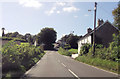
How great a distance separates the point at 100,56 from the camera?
20.6 metres

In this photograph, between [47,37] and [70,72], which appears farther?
[47,37]

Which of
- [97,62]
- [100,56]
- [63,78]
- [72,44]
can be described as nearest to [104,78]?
[63,78]

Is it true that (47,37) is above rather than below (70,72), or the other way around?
above

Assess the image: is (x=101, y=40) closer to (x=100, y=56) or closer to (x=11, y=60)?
(x=100, y=56)

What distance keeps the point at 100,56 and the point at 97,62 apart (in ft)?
5.61

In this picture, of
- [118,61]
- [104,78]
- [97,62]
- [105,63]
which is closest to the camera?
[104,78]

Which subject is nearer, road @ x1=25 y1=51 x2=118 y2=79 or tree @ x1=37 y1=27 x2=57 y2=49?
road @ x1=25 y1=51 x2=118 y2=79

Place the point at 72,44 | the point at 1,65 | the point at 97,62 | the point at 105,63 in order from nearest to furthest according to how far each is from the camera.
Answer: the point at 1,65
the point at 105,63
the point at 97,62
the point at 72,44

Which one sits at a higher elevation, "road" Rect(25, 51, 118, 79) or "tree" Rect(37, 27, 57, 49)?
"tree" Rect(37, 27, 57, 49)

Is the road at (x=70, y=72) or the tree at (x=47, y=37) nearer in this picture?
the road at (x=70, y=72)

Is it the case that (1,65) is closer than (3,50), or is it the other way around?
(1,65)

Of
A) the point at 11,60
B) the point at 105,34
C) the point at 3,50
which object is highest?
the point at 105,34

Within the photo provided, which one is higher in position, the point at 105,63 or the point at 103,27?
the point at 103,27

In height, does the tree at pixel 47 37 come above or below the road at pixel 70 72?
above
